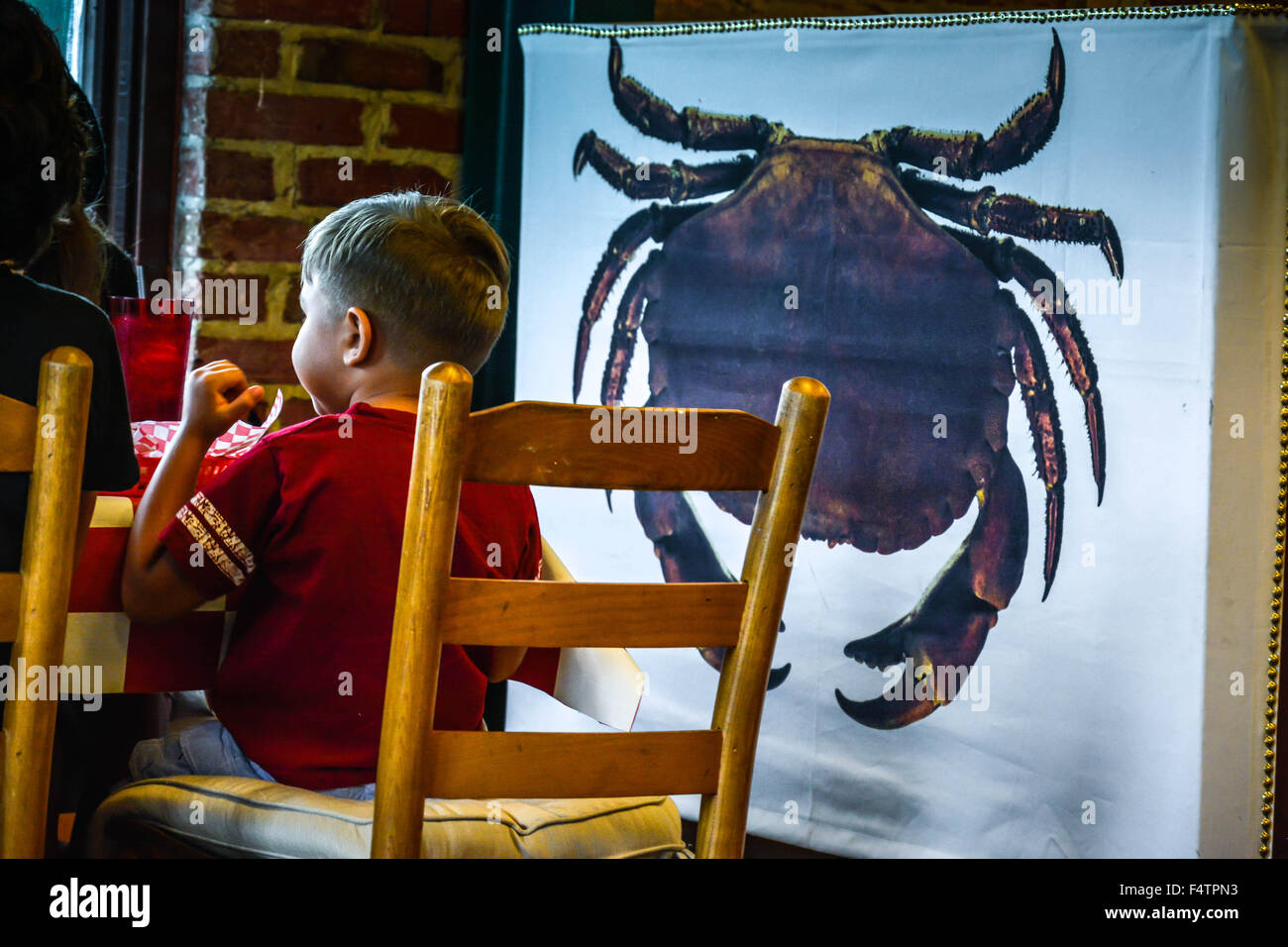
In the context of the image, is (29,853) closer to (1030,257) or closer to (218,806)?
(218,806)

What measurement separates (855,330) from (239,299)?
0.91 meters

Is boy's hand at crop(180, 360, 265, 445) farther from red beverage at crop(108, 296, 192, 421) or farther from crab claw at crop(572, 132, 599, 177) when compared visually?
crab claw at crop(572, 132, 599, 177)

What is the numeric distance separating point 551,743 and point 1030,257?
100cm

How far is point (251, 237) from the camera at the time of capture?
184cm

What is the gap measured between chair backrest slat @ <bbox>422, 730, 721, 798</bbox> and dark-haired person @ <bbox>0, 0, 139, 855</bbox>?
0.34 meters

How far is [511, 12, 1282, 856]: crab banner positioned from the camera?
148 centimetres

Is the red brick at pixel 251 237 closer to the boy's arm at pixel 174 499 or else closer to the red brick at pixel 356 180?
the red brick at pixel 356 180

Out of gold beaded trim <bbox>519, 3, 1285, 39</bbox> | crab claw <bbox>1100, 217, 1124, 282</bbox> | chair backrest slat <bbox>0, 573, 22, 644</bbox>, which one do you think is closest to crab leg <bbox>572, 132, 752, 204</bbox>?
gold beaded trim <bbox>519, 3, 1285, 39</bbox>

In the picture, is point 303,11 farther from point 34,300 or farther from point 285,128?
point 34,300

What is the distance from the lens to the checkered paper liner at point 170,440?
3.72ft

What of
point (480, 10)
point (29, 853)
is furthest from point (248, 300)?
point (29, 853)

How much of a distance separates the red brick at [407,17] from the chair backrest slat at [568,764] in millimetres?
1362
